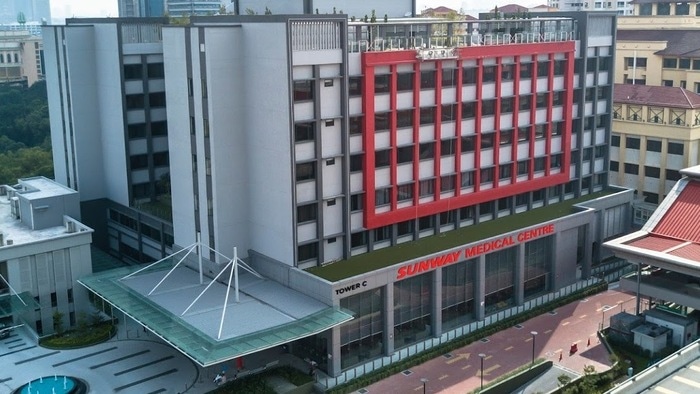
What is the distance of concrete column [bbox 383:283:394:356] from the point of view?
58875 mm

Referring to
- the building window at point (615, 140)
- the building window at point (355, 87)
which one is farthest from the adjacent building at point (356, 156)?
the building window at point (615, 140)

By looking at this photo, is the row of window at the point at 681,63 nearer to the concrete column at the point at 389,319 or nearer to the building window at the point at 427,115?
the building window at the point at 427,115

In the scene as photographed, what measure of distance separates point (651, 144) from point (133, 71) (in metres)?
55.5

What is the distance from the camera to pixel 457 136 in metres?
66.6

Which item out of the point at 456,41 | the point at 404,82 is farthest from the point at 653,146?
the point at 404,82

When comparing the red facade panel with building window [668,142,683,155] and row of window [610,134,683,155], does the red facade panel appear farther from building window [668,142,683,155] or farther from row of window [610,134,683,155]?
building window [668,142,683,155]

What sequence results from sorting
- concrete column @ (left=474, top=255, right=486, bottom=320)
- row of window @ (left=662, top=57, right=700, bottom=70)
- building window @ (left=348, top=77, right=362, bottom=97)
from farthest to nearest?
row of window @ (left=662, top=57, right=700, bottom=70)
concrete column @ (left=474, top=255, right=486, bottom=320)
building window @ (left=348, top=77, right=362, bottom=97)

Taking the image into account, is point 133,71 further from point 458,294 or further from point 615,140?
point 615,140

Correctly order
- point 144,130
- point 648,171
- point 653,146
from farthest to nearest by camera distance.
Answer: point 648,171
point 653,146
point 144,130

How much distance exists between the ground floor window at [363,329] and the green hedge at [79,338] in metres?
19.5

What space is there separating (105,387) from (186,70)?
23846mm

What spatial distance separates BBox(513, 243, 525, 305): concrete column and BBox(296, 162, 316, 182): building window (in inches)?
814


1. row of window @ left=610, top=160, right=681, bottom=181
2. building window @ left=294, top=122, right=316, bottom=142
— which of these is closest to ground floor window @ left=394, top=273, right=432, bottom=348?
building window @ left=294, top=122, right=316, bottom=142

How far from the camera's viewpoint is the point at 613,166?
91.1 meters
